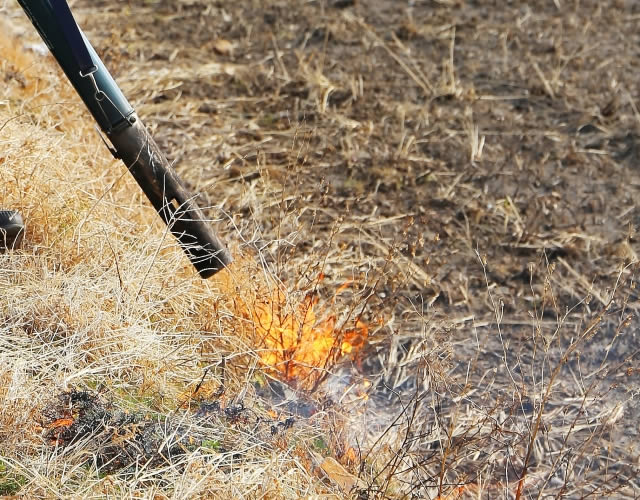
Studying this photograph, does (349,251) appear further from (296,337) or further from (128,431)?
(128,431)

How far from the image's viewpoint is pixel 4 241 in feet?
12.0

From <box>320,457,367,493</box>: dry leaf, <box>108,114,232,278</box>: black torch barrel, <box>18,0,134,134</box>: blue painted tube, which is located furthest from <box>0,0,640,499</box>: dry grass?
<box>18,0,134,134</box>: blue painted tube

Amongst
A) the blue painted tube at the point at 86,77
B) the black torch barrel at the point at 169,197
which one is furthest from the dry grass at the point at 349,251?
the blue painted tube at the point at 86,77

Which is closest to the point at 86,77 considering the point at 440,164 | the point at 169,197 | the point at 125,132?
the point at 125,132

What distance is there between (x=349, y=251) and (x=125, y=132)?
148 cm

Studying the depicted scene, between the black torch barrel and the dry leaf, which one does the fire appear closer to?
the black torch barrel

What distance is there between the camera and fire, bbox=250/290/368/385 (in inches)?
145

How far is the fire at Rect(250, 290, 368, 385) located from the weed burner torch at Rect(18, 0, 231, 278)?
28cm

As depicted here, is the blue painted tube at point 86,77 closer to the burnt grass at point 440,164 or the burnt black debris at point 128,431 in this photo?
the burnt grass at point 440,164

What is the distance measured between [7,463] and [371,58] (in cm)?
409

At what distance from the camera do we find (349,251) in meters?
4.59

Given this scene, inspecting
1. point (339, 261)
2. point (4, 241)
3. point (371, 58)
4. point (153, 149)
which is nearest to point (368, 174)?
point (339, 261)

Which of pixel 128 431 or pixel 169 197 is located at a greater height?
pixel 169 197

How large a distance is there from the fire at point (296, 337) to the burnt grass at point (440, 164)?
14cm
